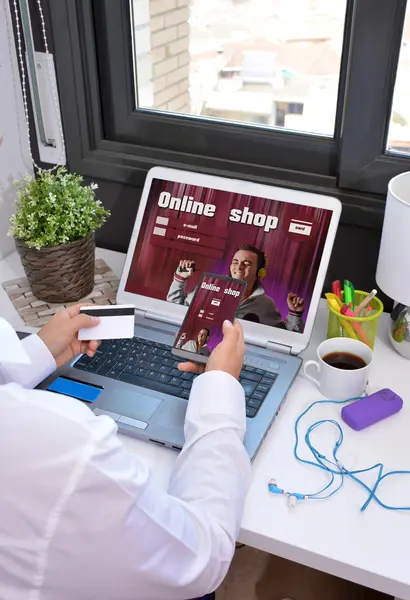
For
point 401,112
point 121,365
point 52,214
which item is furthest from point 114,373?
point 401,112

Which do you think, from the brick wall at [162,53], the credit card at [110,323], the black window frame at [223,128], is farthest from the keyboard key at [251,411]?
the brick wall at [162,53]

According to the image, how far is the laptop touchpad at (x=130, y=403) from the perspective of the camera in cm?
93

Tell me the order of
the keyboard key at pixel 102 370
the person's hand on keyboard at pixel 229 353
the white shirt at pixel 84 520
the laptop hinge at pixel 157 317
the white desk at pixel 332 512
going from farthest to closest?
the laptop hinge at pixel 157 317 → the keyboard key at pixel 102 370 → the person's hand on keyboard at pixel 229 353 → the white desk at pixel 332 512 → the white shirt at pixel 84 520

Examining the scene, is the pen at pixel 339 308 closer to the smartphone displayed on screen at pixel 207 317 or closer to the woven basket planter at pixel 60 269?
the smartphone displayed on screen at pixel 207 317

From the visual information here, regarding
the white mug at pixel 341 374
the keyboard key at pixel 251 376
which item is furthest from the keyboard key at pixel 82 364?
the white mug at pixel 341 374

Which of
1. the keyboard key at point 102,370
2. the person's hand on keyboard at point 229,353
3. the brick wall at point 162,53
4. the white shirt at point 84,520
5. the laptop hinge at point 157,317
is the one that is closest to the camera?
the white shirt at point 84,520

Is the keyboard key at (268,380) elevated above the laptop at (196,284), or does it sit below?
below

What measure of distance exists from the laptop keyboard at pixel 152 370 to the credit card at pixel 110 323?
1.9 inches

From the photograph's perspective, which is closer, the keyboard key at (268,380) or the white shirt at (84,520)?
the white shirt at (84,520)

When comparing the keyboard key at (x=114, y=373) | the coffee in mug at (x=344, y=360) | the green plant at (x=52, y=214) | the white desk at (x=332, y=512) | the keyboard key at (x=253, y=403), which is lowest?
the white desk at (x=332, y=512)

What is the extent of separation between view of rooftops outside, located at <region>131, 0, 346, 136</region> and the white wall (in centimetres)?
26

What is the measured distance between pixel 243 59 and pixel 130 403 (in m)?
0.75

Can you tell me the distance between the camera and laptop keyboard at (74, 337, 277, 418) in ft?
3.16

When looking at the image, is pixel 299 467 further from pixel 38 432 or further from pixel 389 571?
pixel 38 432
